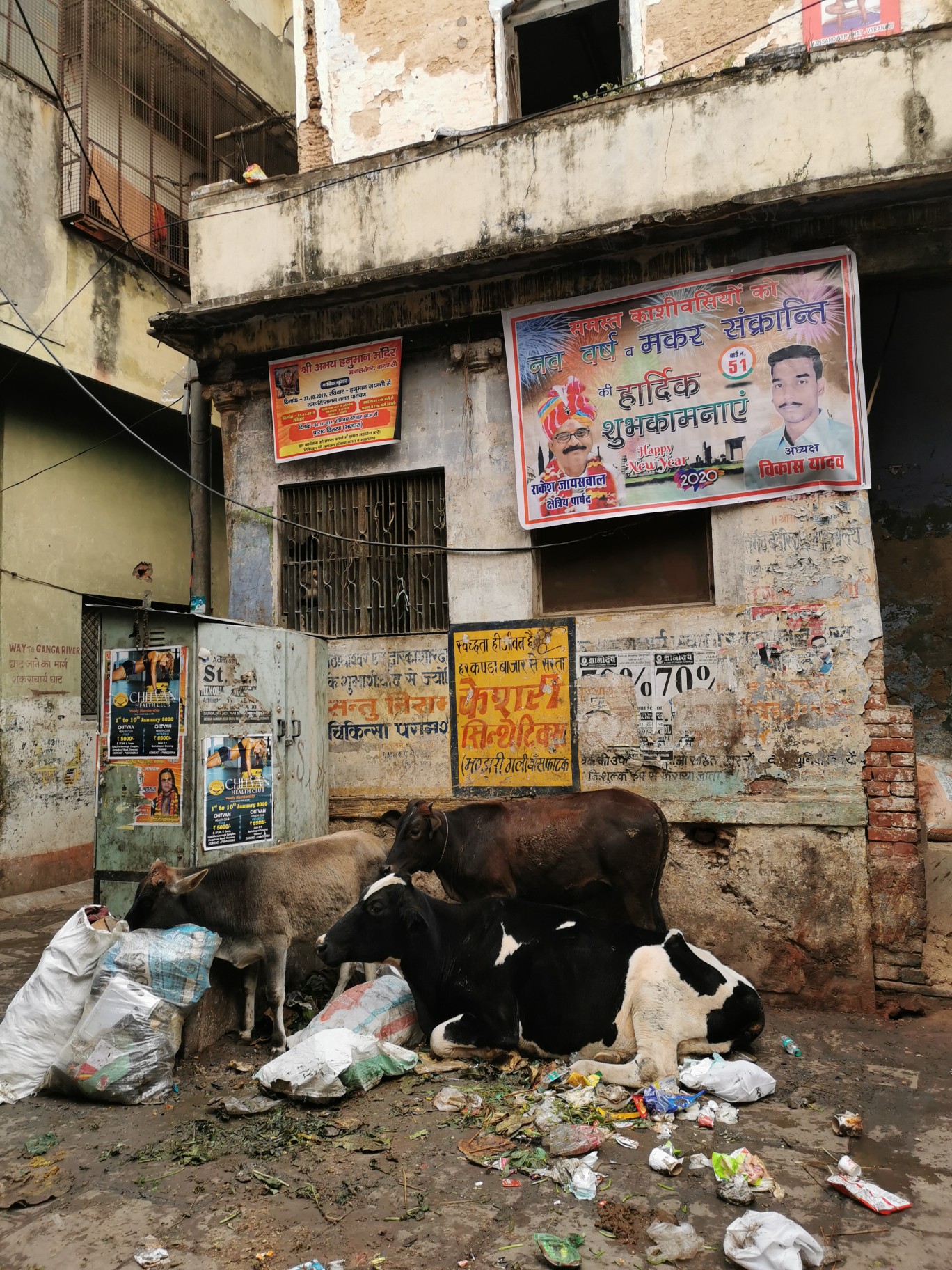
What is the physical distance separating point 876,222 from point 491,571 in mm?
3748

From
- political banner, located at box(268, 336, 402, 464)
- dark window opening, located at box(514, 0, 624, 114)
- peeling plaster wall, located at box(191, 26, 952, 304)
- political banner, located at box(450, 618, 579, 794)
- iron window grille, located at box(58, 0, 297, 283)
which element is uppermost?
iron window grille, located at box(58, 0, 297, 283)

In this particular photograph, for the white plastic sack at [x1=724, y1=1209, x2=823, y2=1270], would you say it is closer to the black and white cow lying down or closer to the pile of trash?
the black and white cow lying down

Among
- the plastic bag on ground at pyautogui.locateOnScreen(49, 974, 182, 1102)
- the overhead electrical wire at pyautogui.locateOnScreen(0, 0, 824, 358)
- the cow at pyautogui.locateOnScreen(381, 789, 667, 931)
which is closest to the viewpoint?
the plastic bag on ground at pyautogui.locateOnScreen(49, 974, 182, 1102)

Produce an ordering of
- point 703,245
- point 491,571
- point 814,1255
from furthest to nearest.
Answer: point 491,571, point 703,245, point 814,1255

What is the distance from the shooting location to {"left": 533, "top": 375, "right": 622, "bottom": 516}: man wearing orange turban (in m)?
7.02

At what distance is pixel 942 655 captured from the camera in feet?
27.5

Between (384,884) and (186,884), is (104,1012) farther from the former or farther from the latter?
(384,884)

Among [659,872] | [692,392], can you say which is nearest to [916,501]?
[692,392]

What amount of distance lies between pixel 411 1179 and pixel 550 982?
141cm

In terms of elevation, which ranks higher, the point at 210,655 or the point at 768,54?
the point at 768,54

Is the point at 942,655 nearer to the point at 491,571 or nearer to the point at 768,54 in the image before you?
the point at 491,571

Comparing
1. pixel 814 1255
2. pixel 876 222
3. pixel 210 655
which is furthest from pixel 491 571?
pixel 814 1255

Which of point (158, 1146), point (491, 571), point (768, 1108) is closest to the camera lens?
point (158, 1146)

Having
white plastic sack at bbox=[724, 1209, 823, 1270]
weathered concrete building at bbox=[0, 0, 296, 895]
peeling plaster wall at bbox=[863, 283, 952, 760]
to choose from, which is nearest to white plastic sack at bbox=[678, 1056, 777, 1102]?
white plastic sack at bbox=[724, 1209, 823, 1270]
